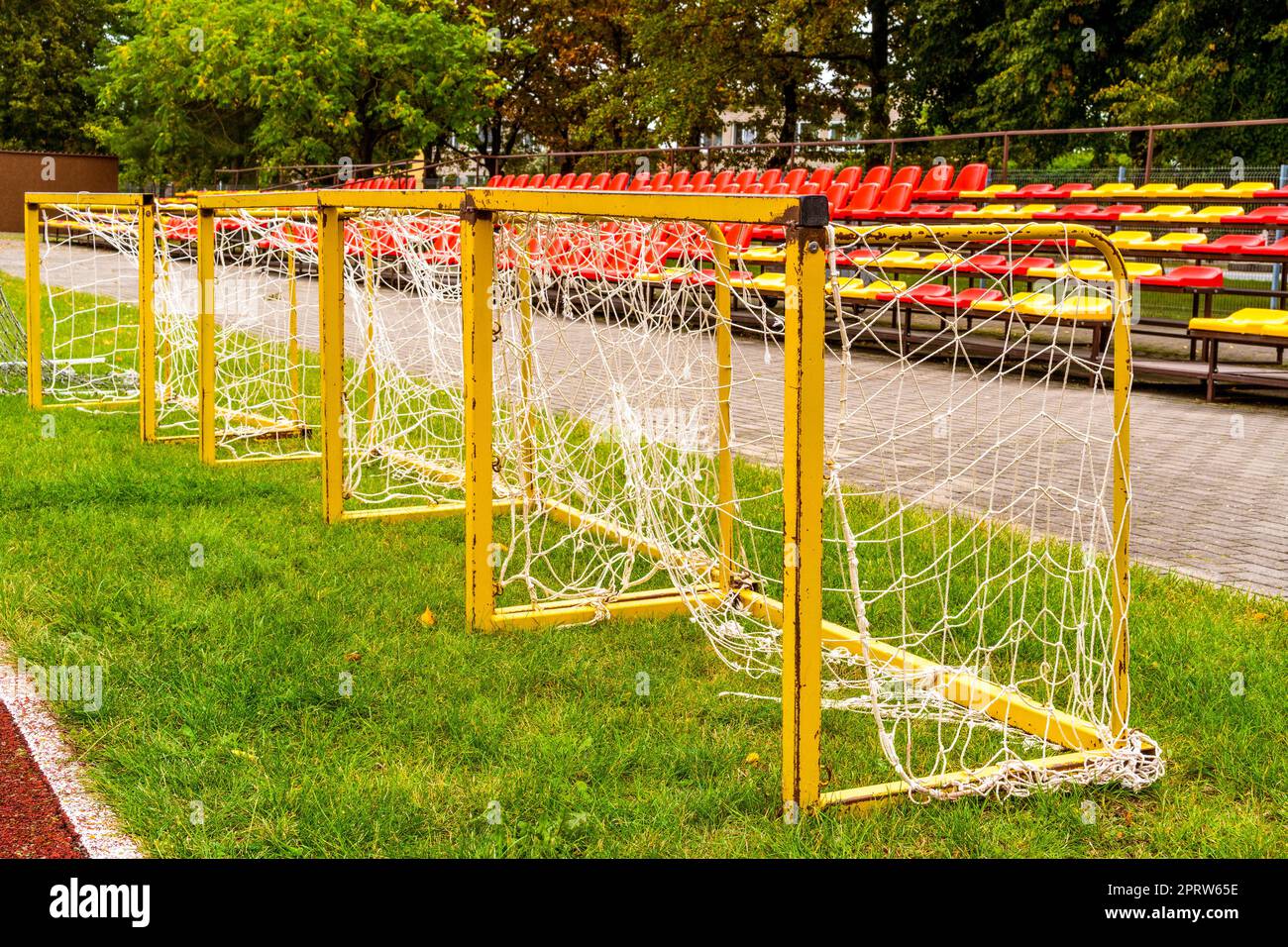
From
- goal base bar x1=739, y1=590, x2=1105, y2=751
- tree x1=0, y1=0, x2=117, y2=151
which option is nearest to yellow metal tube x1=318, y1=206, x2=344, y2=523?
goal base bar x1=739, y1=590, x2=1105, y2=751

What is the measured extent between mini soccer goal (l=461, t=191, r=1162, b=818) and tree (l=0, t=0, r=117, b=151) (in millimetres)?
46145

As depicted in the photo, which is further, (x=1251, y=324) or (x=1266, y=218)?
(x=1266, y=218)

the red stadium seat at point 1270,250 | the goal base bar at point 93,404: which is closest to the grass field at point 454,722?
the goal base bar at point 93,404

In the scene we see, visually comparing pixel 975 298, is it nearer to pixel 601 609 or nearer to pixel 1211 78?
pixel 601 609

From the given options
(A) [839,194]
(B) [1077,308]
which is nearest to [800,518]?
(B) [1077,308]

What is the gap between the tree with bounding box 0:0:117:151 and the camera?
47.4m

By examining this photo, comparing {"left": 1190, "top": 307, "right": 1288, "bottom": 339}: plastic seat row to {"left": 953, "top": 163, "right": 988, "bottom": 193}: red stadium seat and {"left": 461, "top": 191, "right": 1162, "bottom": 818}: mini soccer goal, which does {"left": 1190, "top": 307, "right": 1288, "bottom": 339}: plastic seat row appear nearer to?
{"left": 461, "top": 191, "right": 1162, "bottom": 818}: mini soccer goal

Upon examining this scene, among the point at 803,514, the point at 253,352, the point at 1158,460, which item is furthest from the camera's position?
the point at 253,352

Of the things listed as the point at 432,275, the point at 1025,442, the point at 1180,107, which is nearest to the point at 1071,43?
the point at 1180,107

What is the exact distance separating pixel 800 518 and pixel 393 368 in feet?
17.9

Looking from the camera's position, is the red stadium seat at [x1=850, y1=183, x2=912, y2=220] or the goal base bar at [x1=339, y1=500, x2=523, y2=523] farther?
the red stadium seat at [x1=850, y1=183, x2=912, y2=220]

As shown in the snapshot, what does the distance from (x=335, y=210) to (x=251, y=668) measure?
2943mm

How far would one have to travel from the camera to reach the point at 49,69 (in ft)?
160

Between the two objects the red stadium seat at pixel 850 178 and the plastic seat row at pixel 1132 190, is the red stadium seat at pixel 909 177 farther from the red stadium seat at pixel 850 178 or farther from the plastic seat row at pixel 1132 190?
the plastic seat row at pixel 1132 190
